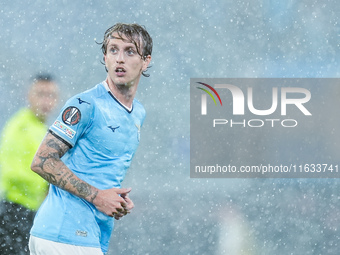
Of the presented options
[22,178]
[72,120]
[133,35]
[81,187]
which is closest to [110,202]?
[81,187]

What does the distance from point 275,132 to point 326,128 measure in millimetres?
471

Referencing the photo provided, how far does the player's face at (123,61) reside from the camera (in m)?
2.86

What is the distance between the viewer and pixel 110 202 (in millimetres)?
2633

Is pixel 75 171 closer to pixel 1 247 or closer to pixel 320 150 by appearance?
pixel 1 247

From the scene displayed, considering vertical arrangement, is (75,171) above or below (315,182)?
below

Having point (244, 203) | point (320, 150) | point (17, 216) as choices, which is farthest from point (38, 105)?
point (320, 150)

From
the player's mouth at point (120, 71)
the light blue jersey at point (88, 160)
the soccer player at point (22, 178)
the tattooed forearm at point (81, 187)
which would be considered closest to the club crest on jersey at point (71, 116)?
the light blue jersey at point (88, 160)

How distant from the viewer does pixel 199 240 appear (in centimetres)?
549

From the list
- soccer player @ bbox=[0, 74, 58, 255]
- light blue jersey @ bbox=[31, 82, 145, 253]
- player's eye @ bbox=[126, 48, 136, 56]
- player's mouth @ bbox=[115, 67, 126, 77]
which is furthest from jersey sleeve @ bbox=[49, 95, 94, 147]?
soccer player @ bbox=[0, 74, 58, 255]

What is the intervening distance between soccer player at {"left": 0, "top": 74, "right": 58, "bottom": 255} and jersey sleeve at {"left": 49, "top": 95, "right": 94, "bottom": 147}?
159 centimetres

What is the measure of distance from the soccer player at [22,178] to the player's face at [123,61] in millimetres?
1482

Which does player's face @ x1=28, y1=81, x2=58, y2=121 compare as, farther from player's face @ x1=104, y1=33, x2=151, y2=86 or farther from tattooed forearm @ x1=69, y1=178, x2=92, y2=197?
tattooed forearm @ x1=69, y1=178, x2=92, y2=197

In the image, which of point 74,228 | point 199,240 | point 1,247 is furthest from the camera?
point 199,240

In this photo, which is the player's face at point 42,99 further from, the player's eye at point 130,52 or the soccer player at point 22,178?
the player's eye at point 130,52
